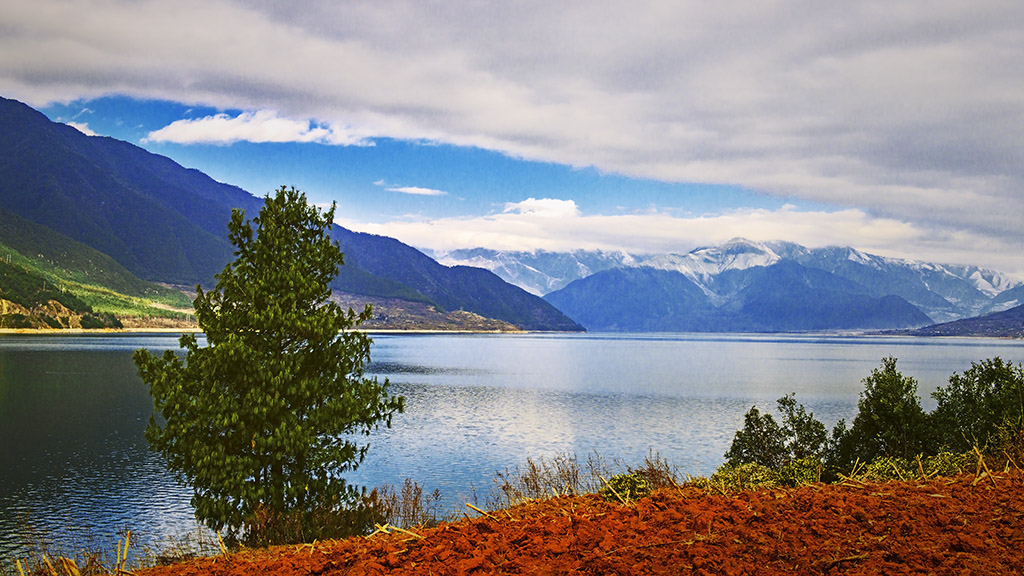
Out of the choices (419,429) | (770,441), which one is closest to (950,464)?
(770,441)

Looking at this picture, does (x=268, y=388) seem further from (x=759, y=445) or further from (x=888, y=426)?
(x=888, y=426)

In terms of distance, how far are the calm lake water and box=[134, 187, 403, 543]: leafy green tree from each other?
16.5ft

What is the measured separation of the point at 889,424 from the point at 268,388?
104 ft

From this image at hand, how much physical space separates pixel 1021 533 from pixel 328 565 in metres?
5.70

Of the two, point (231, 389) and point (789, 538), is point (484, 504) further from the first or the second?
point (789, 538)

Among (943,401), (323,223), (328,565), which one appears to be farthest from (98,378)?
(328,565)

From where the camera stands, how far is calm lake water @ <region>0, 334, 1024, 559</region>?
38062 mm

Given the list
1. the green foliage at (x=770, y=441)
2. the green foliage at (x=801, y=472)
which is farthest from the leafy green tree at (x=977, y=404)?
the green foliage at (x=801, y=472)

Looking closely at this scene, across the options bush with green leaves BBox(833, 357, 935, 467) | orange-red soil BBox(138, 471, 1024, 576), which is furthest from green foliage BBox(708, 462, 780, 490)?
bush with green leaves BBox(833, 357, 935, 467)

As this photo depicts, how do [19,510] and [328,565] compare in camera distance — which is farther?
[19,510]

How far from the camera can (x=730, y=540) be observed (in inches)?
222

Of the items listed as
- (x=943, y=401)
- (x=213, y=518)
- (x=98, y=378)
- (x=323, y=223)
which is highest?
(x=323, y=223)

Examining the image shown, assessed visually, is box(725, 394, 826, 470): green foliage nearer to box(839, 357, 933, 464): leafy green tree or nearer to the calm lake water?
box(839, 357, 933, 464): leafy green tree

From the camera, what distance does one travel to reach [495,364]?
551 feet
